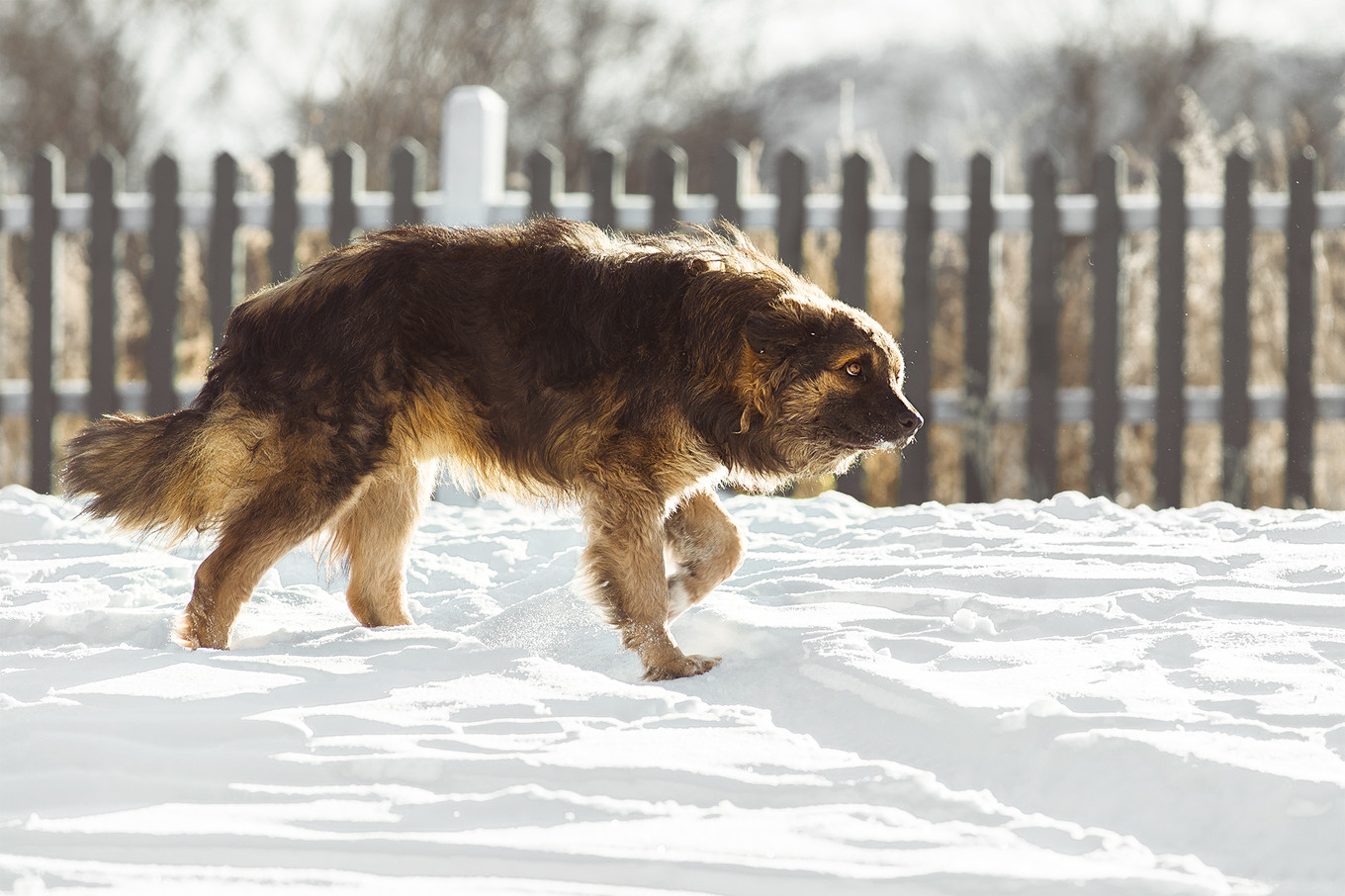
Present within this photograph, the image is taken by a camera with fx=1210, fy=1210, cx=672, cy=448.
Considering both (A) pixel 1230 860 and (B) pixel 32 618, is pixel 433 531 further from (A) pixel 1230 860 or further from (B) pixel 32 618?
(A) pixel 1230 860

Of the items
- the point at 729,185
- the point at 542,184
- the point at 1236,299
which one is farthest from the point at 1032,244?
the point at 542,184

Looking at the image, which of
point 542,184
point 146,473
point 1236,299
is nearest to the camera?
point 146,473

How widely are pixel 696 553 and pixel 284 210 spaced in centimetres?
447

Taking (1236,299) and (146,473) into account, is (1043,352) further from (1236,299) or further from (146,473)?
(146,473)

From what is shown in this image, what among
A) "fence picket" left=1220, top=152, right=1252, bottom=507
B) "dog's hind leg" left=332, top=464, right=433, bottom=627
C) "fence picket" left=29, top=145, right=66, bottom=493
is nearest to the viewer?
"dog's hind leg" left=332, top=464, right=433, bottom=627

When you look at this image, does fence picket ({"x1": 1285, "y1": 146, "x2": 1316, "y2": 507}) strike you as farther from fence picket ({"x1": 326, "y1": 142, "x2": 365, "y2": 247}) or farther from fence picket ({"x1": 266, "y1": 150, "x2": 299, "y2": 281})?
fence picket ({"x1": 266, "y1": 150, "x2": 299, "y2": 281})

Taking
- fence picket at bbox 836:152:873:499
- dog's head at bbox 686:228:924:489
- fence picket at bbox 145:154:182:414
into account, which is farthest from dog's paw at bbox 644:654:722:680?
fence picket at bbox 145:154:182:414

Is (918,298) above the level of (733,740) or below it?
above

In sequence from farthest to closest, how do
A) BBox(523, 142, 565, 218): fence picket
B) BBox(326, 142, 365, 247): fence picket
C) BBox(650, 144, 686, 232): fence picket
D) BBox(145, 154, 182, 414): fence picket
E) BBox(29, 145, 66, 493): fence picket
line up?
BBox(29, 145, 66, 493): fence picket
BBox(145, 154, 182, 414): fence picket
BBox(326, 142, 365, 247): fence picket
BBox(523, 142, 565, 218): fence picket
BBox(650, 144, 686, 232): fence picket

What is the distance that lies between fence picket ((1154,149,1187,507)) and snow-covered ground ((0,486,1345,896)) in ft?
8.88

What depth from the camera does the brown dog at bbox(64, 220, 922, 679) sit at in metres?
3.04

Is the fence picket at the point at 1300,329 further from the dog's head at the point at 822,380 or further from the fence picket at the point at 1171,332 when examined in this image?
the dog's head at the point at 822,380

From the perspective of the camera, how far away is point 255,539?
3.07m

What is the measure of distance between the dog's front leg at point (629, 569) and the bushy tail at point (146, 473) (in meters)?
1.02
